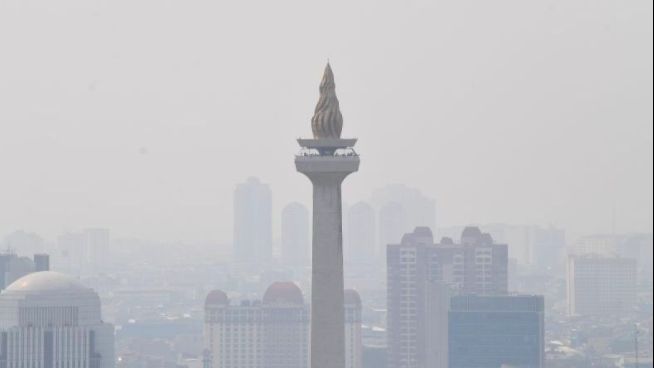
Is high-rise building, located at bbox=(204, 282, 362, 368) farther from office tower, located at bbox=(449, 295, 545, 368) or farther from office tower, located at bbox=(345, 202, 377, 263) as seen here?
office tower, located at bbox=(345, 202, 377, 263)

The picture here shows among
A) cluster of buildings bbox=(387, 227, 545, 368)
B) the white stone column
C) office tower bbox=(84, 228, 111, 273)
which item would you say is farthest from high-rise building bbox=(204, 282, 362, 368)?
the white stone column

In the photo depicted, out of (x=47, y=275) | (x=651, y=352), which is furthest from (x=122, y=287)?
(x=47, y=275)

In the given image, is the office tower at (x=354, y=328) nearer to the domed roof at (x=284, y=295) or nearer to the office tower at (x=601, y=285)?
the domed roof at (x=284, y=295)

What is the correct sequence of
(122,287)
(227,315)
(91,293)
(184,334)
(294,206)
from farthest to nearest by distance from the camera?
(122,287)
(294,206)
(184,334)
(227,315)
(91,293)

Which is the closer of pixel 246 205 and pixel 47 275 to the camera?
pixel 47 275

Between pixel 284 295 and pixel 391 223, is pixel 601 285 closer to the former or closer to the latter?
pixel 391 223

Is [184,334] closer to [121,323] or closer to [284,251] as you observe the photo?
[121,323]

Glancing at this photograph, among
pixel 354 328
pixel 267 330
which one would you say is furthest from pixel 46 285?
pixel 267 330

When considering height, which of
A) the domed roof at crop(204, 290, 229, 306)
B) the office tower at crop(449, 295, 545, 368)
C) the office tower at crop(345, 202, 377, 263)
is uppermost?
the office tower at crop(345, 202, 377, 263)
